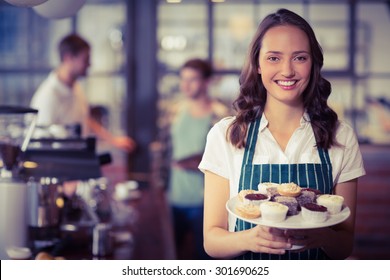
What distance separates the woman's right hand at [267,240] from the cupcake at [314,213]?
6 centimetres

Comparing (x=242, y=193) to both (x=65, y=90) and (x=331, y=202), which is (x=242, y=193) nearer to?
(x=331, y=202)

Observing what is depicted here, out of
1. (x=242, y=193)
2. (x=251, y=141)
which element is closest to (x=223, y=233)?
(x=242, y=193)

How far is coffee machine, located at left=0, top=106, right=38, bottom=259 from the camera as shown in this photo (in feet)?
5.25

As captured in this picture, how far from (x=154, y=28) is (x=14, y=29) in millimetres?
860

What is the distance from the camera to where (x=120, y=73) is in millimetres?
4094

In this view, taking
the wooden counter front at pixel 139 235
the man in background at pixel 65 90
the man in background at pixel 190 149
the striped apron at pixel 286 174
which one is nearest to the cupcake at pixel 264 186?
the striped apron at pixel 286 174

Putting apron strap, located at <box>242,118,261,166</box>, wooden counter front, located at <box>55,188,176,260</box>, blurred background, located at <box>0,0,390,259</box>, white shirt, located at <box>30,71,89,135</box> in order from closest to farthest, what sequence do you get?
apron strap, located at <box>242,118,261,166</box> < wooden counter front, located at <box>55,188,176,260</box> < white shirt, located at <box>30,71,89,135</box> < blurred background, located at <box>0,0,390,259</box>

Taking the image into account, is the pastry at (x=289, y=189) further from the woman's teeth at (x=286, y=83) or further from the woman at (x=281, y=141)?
the woman's teeth at (x=286, y=83)

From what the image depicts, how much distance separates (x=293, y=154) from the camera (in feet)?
4.43

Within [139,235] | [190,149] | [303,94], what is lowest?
[139,235]

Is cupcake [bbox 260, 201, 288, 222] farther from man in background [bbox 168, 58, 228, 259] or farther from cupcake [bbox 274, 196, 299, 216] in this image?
man in background [bbox 168, 58, 228, 259]

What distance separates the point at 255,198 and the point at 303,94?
0.25 metres

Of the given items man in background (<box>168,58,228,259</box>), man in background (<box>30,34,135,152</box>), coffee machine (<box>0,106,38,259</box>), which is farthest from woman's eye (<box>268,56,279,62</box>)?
man in background (<box>30,34,135,152</box>)
